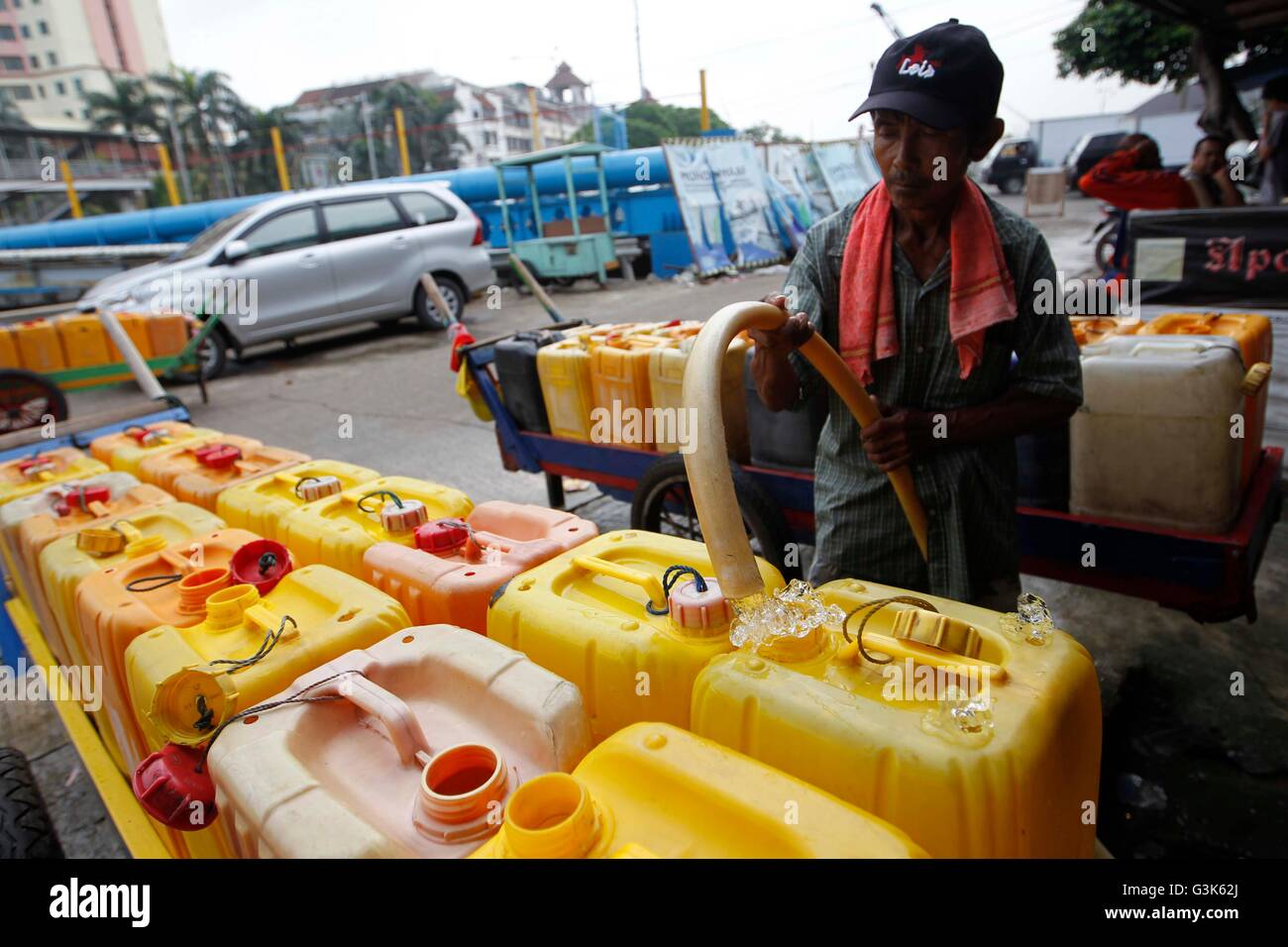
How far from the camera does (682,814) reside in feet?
3.04

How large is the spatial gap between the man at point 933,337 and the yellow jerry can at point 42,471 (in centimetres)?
248

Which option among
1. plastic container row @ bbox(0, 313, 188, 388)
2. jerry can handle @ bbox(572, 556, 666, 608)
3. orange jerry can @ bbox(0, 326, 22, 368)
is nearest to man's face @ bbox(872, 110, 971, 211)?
jerry can handle @ bbox(572, 556, 666, 608)

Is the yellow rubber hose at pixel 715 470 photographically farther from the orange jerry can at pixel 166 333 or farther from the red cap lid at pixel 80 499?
the orange jerry can at pixel 166 333

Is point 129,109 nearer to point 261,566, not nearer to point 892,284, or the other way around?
point 261,566

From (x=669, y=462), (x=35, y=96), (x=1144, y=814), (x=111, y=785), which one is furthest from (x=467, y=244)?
(x=35, y=96)

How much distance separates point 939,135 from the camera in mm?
1503

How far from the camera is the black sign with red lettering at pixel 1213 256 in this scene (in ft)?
16.4

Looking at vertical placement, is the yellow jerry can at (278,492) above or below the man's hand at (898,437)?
below

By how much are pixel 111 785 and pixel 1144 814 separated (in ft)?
8.78

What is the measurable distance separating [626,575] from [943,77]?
3.67 feet

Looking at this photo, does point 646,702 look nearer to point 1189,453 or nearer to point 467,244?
point 1189,453

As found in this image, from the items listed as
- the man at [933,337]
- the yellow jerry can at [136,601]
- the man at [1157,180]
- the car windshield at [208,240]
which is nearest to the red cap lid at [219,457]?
the yellow jerry can at [136,601]

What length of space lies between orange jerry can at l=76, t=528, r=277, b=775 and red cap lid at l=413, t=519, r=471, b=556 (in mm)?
293
